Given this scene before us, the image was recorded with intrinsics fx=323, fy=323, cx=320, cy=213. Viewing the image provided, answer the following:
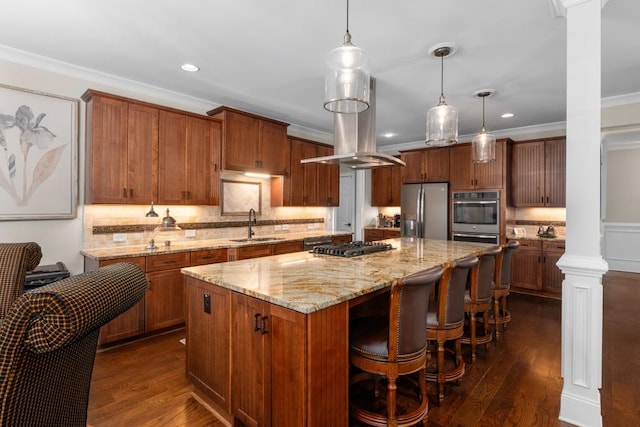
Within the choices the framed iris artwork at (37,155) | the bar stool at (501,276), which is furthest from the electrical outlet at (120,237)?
the bar stool at (501,276)

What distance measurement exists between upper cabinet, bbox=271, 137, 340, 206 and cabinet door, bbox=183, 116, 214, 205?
127cm

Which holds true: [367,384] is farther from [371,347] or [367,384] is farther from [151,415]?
[151,415]

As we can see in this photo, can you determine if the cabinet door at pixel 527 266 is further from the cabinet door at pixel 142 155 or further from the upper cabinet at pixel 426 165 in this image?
the cabinet door at pixel 142 155

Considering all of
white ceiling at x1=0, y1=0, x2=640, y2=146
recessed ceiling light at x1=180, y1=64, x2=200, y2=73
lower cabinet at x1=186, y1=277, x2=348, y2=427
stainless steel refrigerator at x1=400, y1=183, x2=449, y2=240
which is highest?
recessed ceiling light at x1=180, y1=64, x2=200, y2=73

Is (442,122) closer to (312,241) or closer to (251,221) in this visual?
(312,241)

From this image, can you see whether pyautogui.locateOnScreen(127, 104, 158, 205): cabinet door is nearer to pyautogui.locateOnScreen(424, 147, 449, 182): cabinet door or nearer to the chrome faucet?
the chrome faucet

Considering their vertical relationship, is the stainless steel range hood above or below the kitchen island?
above

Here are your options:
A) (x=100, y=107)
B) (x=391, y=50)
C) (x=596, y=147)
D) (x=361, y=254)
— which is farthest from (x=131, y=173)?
(x=596, y=147)

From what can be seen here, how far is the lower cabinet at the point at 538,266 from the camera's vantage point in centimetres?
466

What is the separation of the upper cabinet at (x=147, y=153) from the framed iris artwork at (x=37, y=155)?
0.53 feet

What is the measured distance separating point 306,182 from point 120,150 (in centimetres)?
273

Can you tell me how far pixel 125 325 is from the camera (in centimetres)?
306

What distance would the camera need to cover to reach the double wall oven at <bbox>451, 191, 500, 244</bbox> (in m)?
5.04

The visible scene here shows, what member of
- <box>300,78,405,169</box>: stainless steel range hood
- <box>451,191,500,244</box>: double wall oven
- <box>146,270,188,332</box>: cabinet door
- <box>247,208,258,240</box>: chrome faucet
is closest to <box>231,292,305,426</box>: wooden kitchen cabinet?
<box>146,270,188,332</box>: cabinet door
